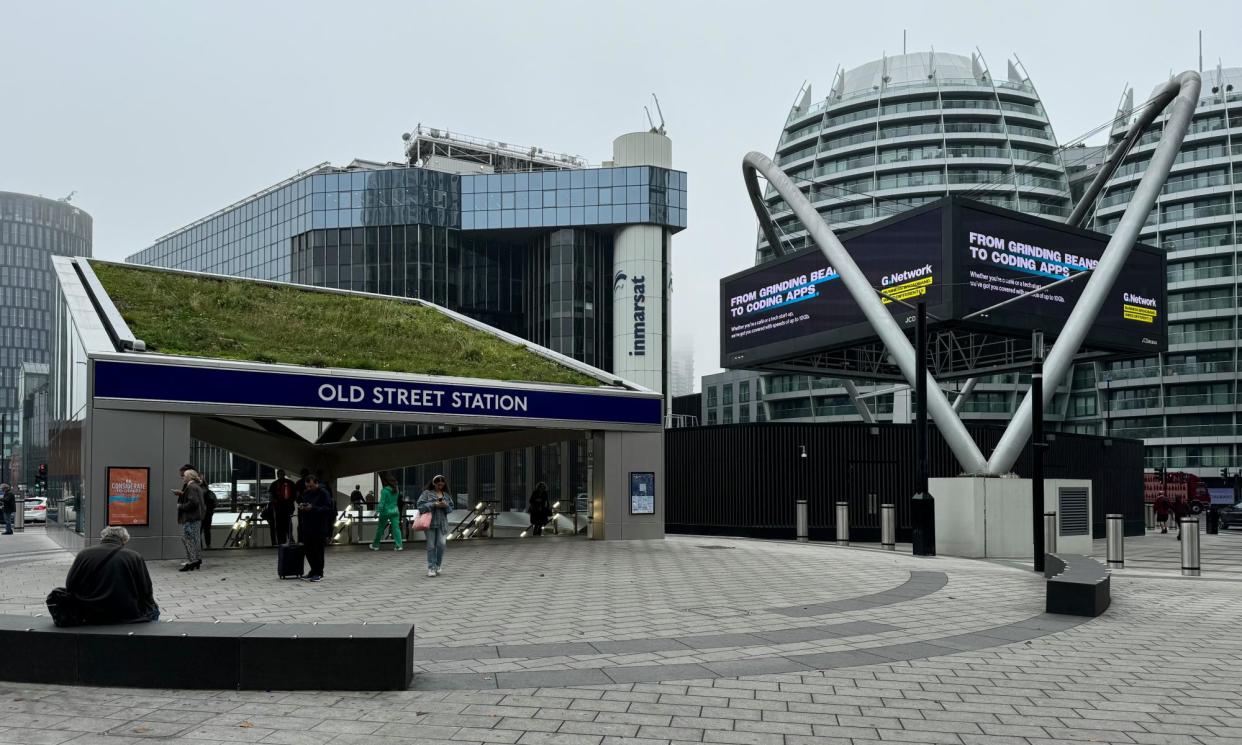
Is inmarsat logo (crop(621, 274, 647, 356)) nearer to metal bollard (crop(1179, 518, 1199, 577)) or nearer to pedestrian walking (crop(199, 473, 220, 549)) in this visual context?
pedestrian walking (crop(199, 473, 220, 549))

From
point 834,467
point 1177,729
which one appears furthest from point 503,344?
point 1177,729

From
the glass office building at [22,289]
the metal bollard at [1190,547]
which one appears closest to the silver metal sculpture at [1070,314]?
the metal bollard at [1190,547]

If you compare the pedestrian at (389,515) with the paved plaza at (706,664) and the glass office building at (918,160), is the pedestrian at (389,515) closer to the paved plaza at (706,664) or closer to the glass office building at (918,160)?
the paved plaza at (706,664)

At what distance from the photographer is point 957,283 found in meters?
26.4

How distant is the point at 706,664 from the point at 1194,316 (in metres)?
95.4

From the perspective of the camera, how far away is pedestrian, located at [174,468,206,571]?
1691 cm

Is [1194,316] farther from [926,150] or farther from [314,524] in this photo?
[314,524]

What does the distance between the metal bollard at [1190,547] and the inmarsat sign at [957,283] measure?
22.8ft

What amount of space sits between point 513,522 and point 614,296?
52699 millimetres

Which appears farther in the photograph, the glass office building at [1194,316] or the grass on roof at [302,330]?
the glass office building at [1194,316]

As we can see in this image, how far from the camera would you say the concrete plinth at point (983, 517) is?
933 inches

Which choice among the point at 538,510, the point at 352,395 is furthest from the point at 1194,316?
the point at 352,395

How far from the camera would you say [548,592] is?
14.7 meters

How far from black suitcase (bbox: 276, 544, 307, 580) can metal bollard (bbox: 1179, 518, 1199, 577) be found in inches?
627
